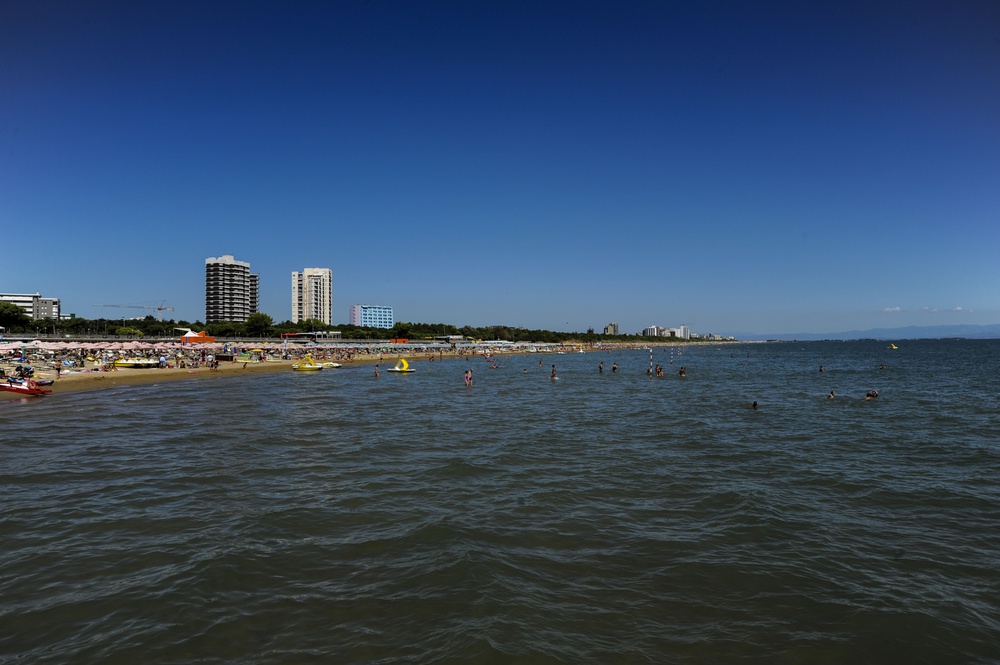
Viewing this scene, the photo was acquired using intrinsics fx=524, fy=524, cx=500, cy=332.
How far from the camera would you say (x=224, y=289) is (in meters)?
193

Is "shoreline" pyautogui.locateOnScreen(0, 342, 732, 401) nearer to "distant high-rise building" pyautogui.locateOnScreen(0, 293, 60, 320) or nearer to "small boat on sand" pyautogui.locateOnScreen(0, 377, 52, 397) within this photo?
"small boat on sand" pyautogui.locateOnScreen(0, 377, 52, 397)

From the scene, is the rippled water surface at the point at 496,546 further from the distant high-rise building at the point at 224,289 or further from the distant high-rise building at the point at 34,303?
the distant high-rise building at the point at 34,303

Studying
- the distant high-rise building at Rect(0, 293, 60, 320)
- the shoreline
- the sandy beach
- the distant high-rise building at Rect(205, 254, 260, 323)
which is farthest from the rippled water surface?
the distant high-rise building at Rect(0, 293, 60, 320)

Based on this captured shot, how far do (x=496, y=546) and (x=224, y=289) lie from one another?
211 m

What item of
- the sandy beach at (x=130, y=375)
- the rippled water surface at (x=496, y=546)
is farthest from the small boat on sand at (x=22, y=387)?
the rippled water surface at (x=496, y=546)

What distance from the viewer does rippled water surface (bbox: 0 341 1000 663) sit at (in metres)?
6.82

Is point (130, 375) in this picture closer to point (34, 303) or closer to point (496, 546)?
point (496, 546)

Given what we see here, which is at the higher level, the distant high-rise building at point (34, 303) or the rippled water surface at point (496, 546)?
the distant high-rise building at point (34, 303)

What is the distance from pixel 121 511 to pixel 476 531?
7.96m

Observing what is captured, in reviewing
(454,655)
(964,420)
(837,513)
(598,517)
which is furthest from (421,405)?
(964,420)

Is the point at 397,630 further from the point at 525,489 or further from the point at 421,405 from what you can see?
the point at 421,405

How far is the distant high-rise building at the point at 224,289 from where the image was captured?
629 feet

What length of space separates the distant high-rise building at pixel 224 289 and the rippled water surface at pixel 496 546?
190190 mm

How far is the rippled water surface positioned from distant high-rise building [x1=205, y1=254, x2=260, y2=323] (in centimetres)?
19019
